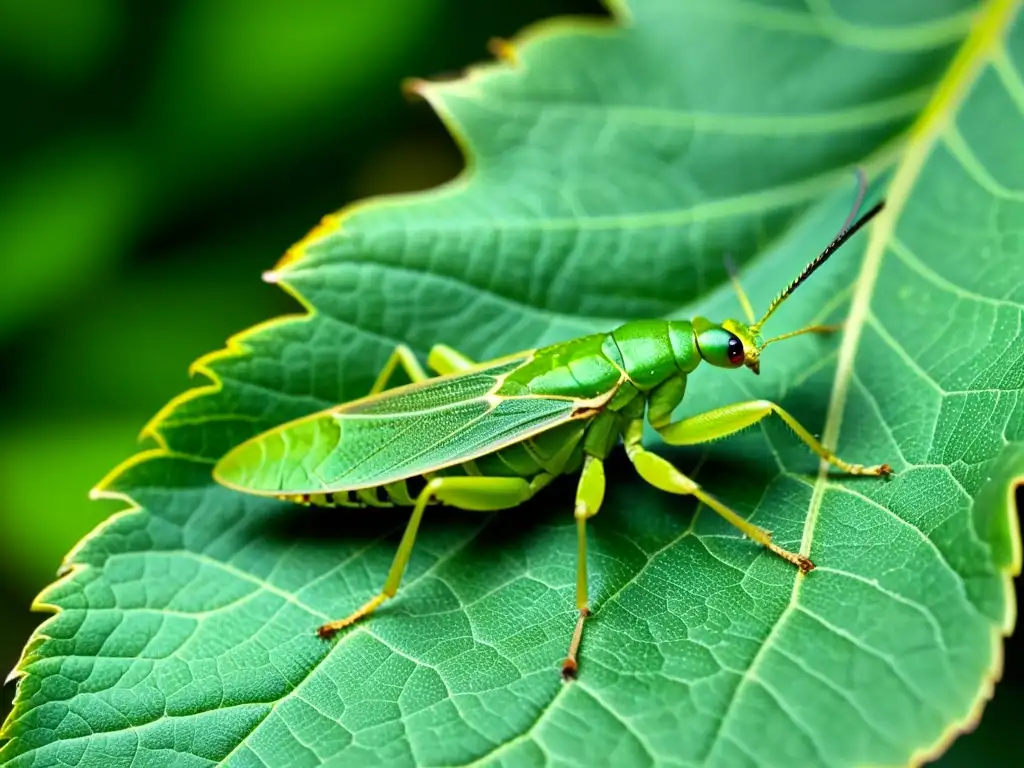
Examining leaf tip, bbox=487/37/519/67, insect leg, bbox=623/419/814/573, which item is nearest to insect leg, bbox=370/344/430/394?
insect leg, bbox=623/419/814/573

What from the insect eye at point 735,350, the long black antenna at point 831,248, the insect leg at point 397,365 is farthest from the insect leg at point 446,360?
the long black antenna at point 831,248

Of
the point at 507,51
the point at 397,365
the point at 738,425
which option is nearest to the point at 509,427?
the point at 397,365

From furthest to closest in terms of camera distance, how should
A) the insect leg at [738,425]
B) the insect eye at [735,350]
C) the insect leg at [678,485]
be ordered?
the insect eye at [735,350] → the insect leg at [738,425] → the insect leg at [678,485]

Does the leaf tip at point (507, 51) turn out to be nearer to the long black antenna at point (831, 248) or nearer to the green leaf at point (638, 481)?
the green leaf at point (638, 481)

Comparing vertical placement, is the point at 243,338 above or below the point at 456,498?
above

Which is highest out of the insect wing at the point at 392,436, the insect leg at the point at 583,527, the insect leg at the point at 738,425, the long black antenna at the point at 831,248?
the long black antenna at the point at 831,248

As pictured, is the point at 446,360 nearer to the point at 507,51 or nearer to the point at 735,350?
the point at 735,350
